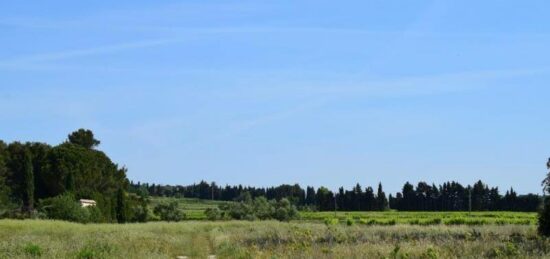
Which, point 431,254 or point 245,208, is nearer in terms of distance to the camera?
point 431,254

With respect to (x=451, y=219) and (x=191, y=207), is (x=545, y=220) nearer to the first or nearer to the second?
(x=451, y=219)

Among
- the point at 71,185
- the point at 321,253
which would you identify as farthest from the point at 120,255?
the point at 71,185

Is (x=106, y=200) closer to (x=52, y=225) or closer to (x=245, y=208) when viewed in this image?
(x=245, y=208)

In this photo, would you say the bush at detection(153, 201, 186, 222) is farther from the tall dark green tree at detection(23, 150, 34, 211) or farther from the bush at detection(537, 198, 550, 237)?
the bush at detection(537, 198, 550, 237)

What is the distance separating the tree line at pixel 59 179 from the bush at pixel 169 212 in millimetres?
2251

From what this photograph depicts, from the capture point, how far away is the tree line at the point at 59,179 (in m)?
72.1

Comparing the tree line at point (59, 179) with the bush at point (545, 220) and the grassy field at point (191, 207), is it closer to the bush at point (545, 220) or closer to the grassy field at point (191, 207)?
the grassy field at point (191, 207)

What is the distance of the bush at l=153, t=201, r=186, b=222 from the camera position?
83000 millimetres

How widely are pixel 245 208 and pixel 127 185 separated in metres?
20.9

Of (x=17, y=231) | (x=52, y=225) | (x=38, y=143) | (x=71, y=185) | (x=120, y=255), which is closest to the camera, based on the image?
(x=120, y=255)

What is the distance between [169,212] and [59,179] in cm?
1321

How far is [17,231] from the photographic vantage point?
37.0 meters

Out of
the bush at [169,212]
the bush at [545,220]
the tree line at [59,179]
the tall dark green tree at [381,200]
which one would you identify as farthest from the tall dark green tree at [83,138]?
the bush at [545,220]

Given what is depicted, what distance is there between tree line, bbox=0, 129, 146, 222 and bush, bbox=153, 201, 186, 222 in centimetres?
225
